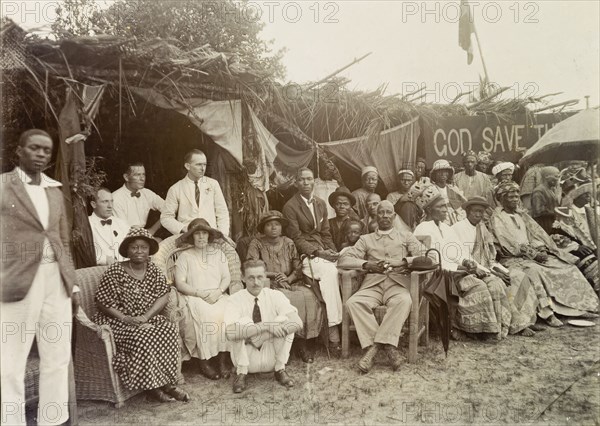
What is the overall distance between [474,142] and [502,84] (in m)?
1.24

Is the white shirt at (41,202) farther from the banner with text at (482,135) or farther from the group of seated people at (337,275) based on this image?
the banner with text at (482,135)

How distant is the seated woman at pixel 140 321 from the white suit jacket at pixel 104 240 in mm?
610

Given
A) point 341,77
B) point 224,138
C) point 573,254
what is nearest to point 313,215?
point 224,138

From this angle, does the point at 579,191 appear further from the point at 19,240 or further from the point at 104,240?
the point at 19,240

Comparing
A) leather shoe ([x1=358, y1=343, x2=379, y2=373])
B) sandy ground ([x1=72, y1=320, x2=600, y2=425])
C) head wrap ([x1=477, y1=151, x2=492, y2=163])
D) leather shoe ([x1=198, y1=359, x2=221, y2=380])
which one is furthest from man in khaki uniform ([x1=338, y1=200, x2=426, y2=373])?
head wrap ([x1=477, y1=151, x2=492, y2=163])

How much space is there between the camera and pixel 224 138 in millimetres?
5812

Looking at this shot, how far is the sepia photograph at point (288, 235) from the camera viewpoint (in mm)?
3994

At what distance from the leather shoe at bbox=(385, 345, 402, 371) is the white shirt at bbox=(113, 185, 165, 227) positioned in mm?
2896

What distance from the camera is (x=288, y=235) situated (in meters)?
5.80

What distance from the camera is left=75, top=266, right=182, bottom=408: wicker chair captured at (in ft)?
13.0

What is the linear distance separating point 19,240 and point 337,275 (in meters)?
2.95

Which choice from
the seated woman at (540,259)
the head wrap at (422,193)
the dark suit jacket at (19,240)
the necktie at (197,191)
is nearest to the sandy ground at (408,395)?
the seated woman at (540,259)

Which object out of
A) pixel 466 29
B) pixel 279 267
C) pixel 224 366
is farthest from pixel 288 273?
pixel 466 29

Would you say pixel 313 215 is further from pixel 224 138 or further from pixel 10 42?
pixel 10 42
